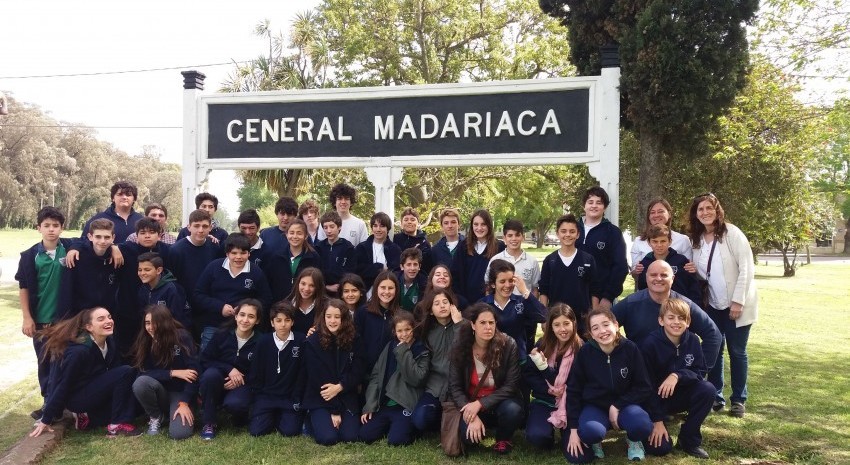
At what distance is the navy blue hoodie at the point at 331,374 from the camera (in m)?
4.89

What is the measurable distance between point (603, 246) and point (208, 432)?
3493 millimetres

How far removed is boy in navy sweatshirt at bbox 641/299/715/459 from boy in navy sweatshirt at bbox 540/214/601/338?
655mm

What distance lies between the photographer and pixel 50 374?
4949 millimetres

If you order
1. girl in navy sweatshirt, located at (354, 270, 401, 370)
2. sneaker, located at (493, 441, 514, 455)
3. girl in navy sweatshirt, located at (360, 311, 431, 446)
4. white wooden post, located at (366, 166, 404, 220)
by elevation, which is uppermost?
white wooden post, located at (366, 166, 404, 220)

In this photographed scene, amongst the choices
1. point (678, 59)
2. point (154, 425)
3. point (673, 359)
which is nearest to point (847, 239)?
point (678, 59)

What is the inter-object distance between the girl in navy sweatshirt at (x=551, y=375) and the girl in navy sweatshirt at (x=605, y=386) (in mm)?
123

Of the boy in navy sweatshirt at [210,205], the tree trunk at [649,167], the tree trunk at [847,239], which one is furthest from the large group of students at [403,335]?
the tree trunk at [847,239]

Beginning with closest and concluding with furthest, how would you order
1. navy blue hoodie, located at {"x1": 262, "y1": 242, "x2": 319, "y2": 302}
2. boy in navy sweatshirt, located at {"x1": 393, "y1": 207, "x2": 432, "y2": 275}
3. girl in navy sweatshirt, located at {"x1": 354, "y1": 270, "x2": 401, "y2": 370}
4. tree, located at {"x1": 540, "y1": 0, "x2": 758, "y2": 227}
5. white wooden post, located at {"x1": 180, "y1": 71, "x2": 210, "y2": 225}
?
girl in navy sweatshirt, located at {"x1": 354, "y1": 270, "x2": 401, "y2": 370}
navy blue hoodie, located at {"x1": 262, "y1": 242, "x2": 319, "y2": 302}
boy in navy sweatshirt, located at {"x1": 393, "y1": 207, "x2": 432, "y2": 275}
white wooden post, located at {"x1": 180, "y1": 71, "x2": 210, "y2": 225}
tree, located at {"x1": 540, "y1": 0, "x2": 758, "y2": 227}

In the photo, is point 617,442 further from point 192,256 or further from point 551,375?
point 192,256

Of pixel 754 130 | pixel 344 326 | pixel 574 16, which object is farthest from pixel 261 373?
pixel 754 130

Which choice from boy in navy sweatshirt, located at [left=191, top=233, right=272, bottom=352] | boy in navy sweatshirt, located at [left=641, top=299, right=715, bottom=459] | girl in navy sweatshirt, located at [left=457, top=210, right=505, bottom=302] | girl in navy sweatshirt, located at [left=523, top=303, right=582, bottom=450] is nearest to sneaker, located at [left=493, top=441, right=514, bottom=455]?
girl in navy sweatshirt, located at [left=523, top=303, right=582, bottom=450]

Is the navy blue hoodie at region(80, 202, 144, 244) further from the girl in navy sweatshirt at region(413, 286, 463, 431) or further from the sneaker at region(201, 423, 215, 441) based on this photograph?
the girl in navy sweatshirt at region(413, 286, 463, 431)

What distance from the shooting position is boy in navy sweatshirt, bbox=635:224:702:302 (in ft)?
16.6

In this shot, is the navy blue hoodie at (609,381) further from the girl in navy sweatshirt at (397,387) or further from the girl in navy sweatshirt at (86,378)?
the girl in navy sweatshirt at (86,378)
